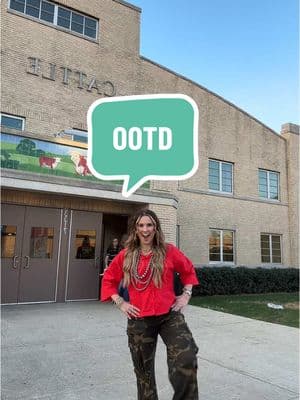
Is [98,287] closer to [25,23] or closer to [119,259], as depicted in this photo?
[119,259]

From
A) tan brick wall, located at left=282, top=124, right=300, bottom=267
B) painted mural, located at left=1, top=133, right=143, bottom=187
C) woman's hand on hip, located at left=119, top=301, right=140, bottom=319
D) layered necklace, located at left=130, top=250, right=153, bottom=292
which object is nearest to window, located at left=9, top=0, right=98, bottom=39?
painted mural, located at left=1, top=133, right=143, bottom=187

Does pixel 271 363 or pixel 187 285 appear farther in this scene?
pixel 271 363

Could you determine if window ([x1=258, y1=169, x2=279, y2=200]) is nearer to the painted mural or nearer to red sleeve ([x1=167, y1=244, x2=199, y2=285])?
the painted mural

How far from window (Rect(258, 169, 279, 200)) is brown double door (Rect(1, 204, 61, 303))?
12.9 metres

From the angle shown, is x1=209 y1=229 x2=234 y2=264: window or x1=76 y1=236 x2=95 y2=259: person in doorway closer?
x1=76 y1=236 x2=95 y2=259: person in doorway

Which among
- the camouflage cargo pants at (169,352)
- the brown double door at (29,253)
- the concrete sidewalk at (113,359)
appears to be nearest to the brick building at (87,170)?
the brown double door at (29,253)

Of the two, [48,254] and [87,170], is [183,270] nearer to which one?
[87,170]

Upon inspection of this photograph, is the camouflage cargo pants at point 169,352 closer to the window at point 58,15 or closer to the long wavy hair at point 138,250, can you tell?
the long wavy hair at point 138,250

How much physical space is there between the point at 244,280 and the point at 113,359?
1255 cm

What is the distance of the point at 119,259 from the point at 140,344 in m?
0.75

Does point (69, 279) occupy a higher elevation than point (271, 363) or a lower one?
higher

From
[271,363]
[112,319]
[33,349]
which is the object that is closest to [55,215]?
[112,319]

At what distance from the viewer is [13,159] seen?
9.89m

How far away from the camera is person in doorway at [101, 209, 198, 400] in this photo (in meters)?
3.11
